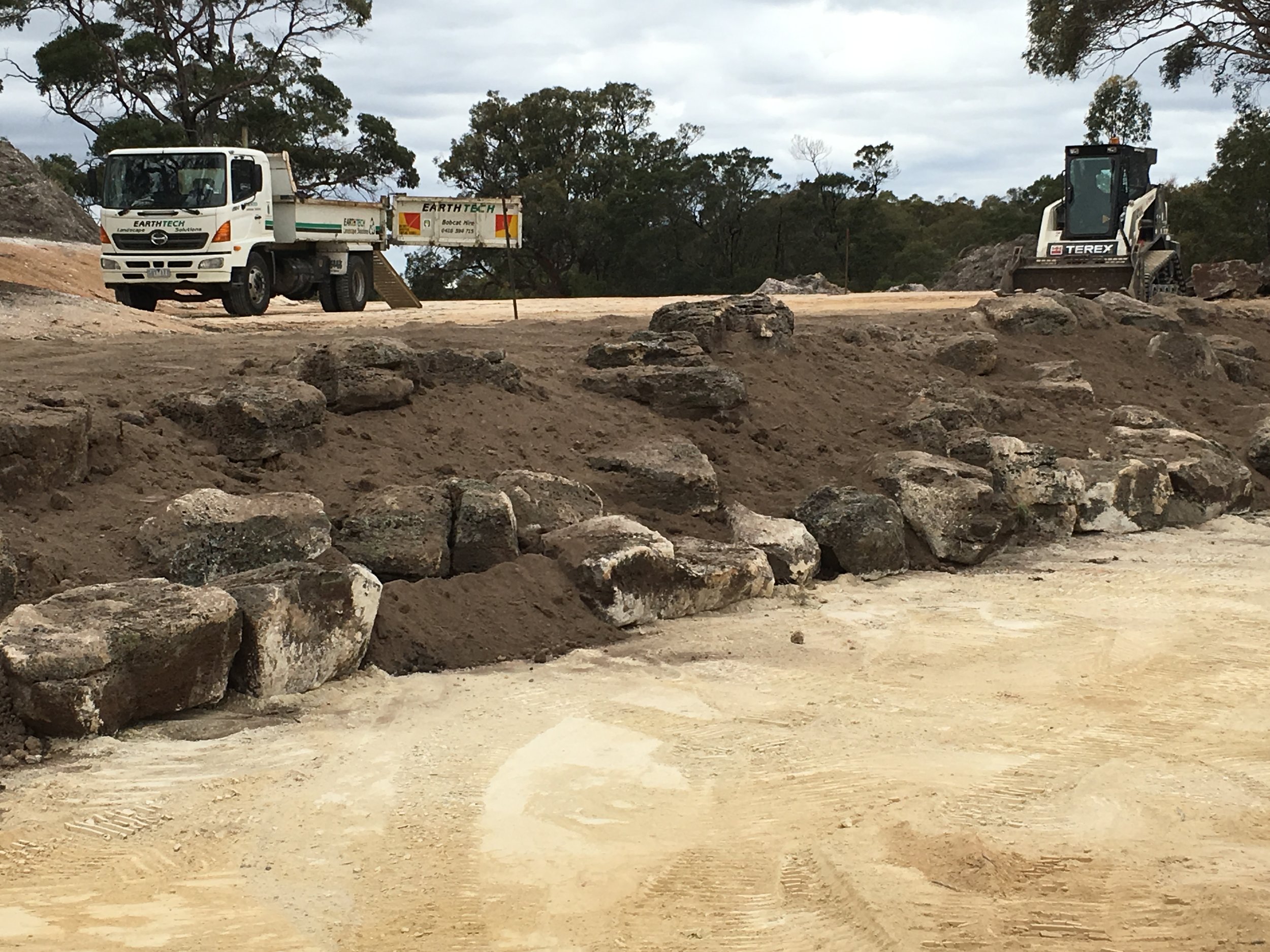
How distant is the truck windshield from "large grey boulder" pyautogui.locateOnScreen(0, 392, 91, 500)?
10575mm

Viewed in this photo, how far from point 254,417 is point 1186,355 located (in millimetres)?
8850

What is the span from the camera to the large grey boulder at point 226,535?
5.73 meters

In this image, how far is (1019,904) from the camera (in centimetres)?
360

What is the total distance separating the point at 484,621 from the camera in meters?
6.02

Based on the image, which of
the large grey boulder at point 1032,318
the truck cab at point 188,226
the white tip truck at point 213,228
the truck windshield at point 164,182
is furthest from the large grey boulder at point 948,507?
the truck windshield at point 164,182

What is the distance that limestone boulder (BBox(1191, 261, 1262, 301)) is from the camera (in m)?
23.2

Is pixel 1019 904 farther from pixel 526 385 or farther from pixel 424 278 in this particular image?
pixel 424 278

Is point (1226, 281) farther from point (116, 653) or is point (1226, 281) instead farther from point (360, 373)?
point (116, 653)

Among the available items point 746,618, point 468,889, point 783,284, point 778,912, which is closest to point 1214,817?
point 778,912

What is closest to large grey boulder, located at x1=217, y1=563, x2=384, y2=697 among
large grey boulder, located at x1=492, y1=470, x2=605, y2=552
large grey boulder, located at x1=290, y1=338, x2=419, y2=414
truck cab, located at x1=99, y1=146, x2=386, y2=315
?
large grey boulder, located at x1=492, y1=470, x2=605, y2=552

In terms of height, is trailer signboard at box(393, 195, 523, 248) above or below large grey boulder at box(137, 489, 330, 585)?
above

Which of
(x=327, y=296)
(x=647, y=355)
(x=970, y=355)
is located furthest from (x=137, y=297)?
(x=970, y=355)

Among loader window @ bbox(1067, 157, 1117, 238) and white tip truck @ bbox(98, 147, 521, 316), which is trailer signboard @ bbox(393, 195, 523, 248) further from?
loader window @ bbox(1067, 157, 1117, 238)

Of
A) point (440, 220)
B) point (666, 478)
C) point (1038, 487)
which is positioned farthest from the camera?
point (440, 220)
